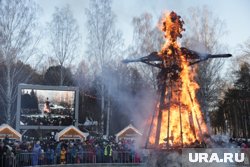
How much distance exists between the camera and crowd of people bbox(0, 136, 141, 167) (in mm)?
21266

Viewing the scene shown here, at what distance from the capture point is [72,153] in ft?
75.5

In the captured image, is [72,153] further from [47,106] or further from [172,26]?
[47,106]

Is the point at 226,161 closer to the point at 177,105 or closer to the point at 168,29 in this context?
the point at 177,105

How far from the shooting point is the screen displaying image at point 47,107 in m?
33.1

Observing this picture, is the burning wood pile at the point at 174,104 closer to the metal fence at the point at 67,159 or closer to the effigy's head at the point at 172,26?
the effigy's head at the point at 172,26

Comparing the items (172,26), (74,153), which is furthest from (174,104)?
(74,153)

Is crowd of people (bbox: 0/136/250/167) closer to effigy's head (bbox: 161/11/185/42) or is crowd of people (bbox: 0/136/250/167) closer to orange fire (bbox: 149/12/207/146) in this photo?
orange fire (bbox: 149/12/207/146)

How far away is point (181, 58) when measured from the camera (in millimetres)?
15453

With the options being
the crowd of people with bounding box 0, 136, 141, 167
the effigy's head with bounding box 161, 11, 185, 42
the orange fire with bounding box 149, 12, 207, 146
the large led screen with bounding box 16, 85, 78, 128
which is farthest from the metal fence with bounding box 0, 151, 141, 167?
the large led screen with bounding box 16, 85, 78, 128

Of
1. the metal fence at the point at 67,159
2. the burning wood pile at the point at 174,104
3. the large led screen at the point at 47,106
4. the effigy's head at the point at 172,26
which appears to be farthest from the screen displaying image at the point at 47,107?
the effigy's head at the point at 172,26

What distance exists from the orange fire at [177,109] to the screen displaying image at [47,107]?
19608mm

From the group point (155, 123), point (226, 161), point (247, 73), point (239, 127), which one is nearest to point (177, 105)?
point (155, 123)

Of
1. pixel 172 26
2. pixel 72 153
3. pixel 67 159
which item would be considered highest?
pixel 172 26

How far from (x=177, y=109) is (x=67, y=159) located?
33.4ft
